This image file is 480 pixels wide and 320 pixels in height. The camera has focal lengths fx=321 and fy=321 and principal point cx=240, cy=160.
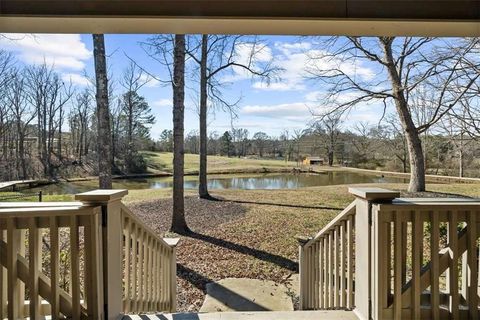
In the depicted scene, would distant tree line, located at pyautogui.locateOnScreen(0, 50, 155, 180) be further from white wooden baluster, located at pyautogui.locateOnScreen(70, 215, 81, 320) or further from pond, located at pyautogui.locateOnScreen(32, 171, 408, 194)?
white wooden baluster, located at pyautogui.locateOnScreen(70, 215, 81, 320)

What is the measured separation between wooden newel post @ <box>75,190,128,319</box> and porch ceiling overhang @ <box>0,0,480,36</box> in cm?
109

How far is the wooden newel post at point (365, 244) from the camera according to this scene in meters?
1.86

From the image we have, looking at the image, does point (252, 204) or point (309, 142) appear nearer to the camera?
point (252, 204)

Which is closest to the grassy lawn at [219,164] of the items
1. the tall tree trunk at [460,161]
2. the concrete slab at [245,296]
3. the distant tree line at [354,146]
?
the distant tree line at [354,146]

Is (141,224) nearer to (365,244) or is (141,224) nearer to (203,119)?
(365,244)

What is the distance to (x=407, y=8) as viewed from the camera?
200 centimetres

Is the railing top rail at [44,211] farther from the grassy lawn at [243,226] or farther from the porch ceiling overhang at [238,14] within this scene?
the grassy lawn at [243,226]

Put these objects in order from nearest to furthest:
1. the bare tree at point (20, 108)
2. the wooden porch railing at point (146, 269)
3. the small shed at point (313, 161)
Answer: the wooden porch railing at point (146, 269), the bare tree at point (20, 108), the small shed at point (313, 161)

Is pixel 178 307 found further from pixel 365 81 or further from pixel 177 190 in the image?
pixel 365 81

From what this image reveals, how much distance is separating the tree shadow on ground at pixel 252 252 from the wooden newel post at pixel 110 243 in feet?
10.9

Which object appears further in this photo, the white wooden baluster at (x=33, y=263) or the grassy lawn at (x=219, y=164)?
the grassy lawn at (x=219, y=164)

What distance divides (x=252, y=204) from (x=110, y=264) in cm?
611

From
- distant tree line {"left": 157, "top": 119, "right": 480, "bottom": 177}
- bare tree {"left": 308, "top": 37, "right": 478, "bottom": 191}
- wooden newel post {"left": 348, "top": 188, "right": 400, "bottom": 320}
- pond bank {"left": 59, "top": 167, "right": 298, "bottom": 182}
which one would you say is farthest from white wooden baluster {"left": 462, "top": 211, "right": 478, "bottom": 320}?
pond bank {"left": 59, "top": 167, "right": 298, "bottom": 182}

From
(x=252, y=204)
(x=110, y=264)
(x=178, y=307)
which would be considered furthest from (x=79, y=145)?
(x=110, y=264)
